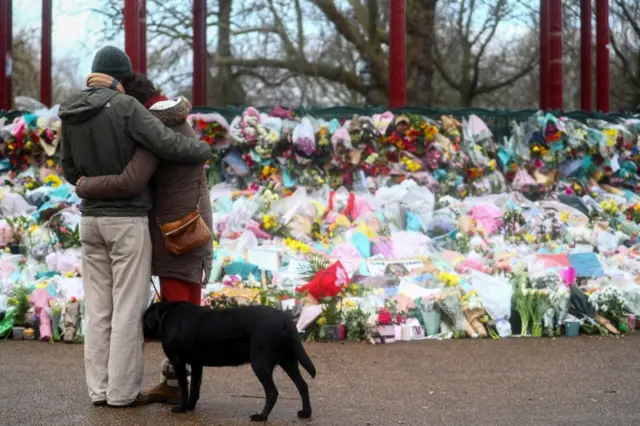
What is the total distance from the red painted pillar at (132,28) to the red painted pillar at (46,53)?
13.7 feet

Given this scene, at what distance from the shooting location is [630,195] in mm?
11461

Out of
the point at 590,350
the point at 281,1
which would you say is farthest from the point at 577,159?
the point at 281,1

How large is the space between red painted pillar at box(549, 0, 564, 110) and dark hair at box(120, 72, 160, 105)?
360 inches

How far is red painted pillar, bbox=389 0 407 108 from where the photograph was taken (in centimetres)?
1161

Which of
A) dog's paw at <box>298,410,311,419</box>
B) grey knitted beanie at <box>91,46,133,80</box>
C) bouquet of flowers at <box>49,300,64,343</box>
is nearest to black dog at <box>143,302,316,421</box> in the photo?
dog's paw at <box>298,410,311,419</box>

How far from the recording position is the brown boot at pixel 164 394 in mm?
5078

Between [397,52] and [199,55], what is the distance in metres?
4.97

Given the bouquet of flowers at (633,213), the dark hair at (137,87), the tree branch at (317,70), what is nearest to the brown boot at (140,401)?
the dark hair at (137,87)

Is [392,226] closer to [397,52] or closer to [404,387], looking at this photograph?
[397,52]

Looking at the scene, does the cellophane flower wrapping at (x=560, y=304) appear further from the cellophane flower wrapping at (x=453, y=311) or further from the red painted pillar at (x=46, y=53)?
the red painted pillar at (x=46, y=53)

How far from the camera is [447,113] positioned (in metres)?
11.1

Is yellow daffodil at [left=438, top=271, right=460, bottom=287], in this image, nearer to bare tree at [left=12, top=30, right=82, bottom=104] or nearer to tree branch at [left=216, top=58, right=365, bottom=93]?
tree branch at [left=216, top=58, right=365, bottom=93]

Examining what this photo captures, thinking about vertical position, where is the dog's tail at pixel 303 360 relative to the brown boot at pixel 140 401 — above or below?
above

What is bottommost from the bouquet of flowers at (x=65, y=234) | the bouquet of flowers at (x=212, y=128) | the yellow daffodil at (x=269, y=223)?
the bouquet of flowers at (x=65, y=234)
